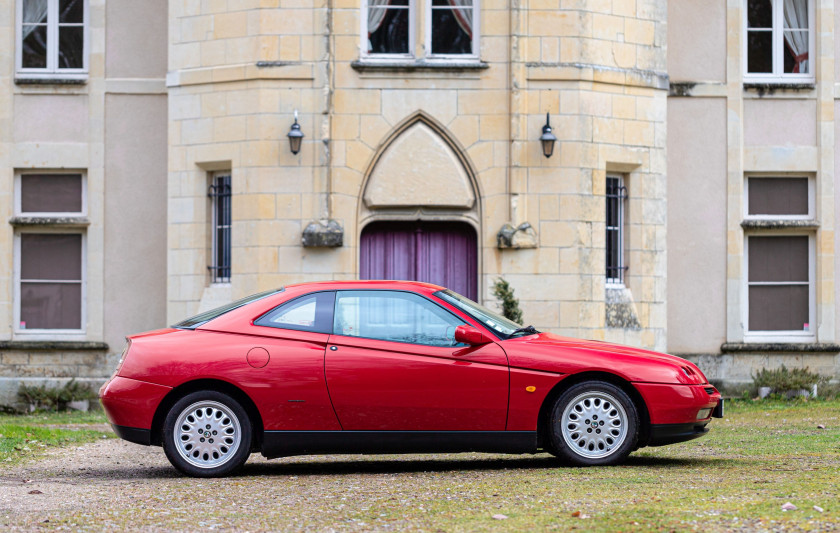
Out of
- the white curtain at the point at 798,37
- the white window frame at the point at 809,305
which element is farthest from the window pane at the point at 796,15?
the white window frame at the point at 809,305

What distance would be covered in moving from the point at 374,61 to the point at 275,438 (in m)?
7.74

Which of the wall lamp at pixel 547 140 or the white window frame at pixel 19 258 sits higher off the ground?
the wall lamp at pixel 547 140

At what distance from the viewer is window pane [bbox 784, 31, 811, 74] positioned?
17422 millimetres

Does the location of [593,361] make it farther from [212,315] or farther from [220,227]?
[220,227]

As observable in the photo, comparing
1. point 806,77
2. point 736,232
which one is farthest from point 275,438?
point 806,77

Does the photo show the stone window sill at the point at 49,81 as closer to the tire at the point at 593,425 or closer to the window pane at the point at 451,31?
the window pane at the point at 451,31

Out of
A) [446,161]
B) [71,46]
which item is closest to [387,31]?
[446,161]

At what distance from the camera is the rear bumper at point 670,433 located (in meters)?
8.66

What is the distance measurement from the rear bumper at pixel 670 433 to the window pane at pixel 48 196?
36.0 feet

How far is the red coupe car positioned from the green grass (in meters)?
2.10

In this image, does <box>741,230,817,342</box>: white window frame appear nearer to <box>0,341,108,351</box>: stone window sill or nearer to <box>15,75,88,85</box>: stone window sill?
<box>0,341,108,351</box>: stone window sill

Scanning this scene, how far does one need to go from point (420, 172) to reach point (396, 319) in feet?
22.1

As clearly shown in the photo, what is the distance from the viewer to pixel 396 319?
882 cm

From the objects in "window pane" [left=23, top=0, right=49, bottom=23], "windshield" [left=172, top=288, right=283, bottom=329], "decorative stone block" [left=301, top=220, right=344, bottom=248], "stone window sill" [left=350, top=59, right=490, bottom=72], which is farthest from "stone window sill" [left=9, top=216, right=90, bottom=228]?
"windshield" [left=172, top=288, right=283, bottom=329]
